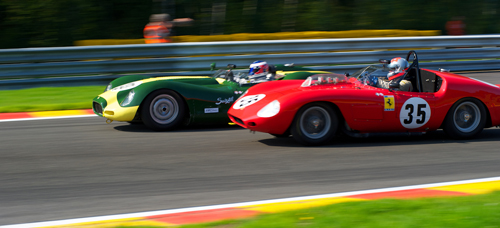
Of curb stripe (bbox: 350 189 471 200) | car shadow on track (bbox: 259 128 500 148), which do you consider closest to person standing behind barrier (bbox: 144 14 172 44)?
car shadow on track (bbox: 259 128 500 148)

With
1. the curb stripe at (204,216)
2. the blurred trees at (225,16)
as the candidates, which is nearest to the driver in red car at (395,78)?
the curb stripe at (204,216)

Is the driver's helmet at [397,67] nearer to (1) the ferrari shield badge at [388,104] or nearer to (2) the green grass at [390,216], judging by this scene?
(1) the ferrari shield badge at [388,104]

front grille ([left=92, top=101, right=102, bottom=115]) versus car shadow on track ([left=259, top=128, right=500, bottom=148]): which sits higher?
front grille ([left=92, top=101, right=102, bottom=115])

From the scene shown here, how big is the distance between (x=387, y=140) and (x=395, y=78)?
80 cm

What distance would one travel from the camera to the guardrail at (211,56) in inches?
413

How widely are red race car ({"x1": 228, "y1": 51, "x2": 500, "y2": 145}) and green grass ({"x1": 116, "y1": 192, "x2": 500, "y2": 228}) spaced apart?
216 cm

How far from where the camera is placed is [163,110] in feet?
23.8

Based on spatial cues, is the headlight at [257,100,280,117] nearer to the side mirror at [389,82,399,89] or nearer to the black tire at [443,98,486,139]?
the side mirror at [389,82,399,89]

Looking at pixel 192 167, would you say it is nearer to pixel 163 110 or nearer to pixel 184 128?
pixel 163 110

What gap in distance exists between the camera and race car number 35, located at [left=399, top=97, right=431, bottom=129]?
6.28 metres

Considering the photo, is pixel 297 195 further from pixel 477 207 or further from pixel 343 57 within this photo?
pixel 343 57

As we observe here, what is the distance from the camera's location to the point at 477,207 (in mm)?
3816

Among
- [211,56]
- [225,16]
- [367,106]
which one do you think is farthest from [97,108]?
[225,16]

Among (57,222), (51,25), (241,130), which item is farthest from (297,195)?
(51,25)
